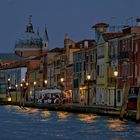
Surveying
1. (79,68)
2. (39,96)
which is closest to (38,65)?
(39,96)

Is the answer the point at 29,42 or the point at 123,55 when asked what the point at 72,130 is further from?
the point at 29,42

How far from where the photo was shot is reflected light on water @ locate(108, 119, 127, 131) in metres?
51.7

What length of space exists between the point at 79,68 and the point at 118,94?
18.6 m

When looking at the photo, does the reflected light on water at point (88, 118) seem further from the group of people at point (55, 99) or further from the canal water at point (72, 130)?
the group of people at point (55, 99)

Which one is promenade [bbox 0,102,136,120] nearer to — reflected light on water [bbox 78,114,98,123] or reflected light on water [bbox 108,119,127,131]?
reflected light on water [bbox 78,114,98,123]

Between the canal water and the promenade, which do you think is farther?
the promenade

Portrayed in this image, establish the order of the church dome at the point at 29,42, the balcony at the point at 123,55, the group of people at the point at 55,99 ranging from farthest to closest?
the church dome at the point at 29,42 < the group of people at the point at 55,99 < the balcony at the point at 123,55

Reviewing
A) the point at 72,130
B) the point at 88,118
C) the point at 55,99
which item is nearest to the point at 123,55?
the point at 88,118

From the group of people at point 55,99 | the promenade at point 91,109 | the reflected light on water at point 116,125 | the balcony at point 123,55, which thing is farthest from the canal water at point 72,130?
the group of people at point 55,99

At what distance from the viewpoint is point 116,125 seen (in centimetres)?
5431

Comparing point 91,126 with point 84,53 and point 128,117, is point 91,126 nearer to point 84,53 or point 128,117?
point 128,117

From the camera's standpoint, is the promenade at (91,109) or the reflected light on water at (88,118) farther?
the promenade at (91,109)

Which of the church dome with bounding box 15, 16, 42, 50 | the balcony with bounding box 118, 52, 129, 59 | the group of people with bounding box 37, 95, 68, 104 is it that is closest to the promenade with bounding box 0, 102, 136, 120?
the group of people with bounding box 37, 95, 68, 104

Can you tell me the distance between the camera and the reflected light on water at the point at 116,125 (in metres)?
51.7
